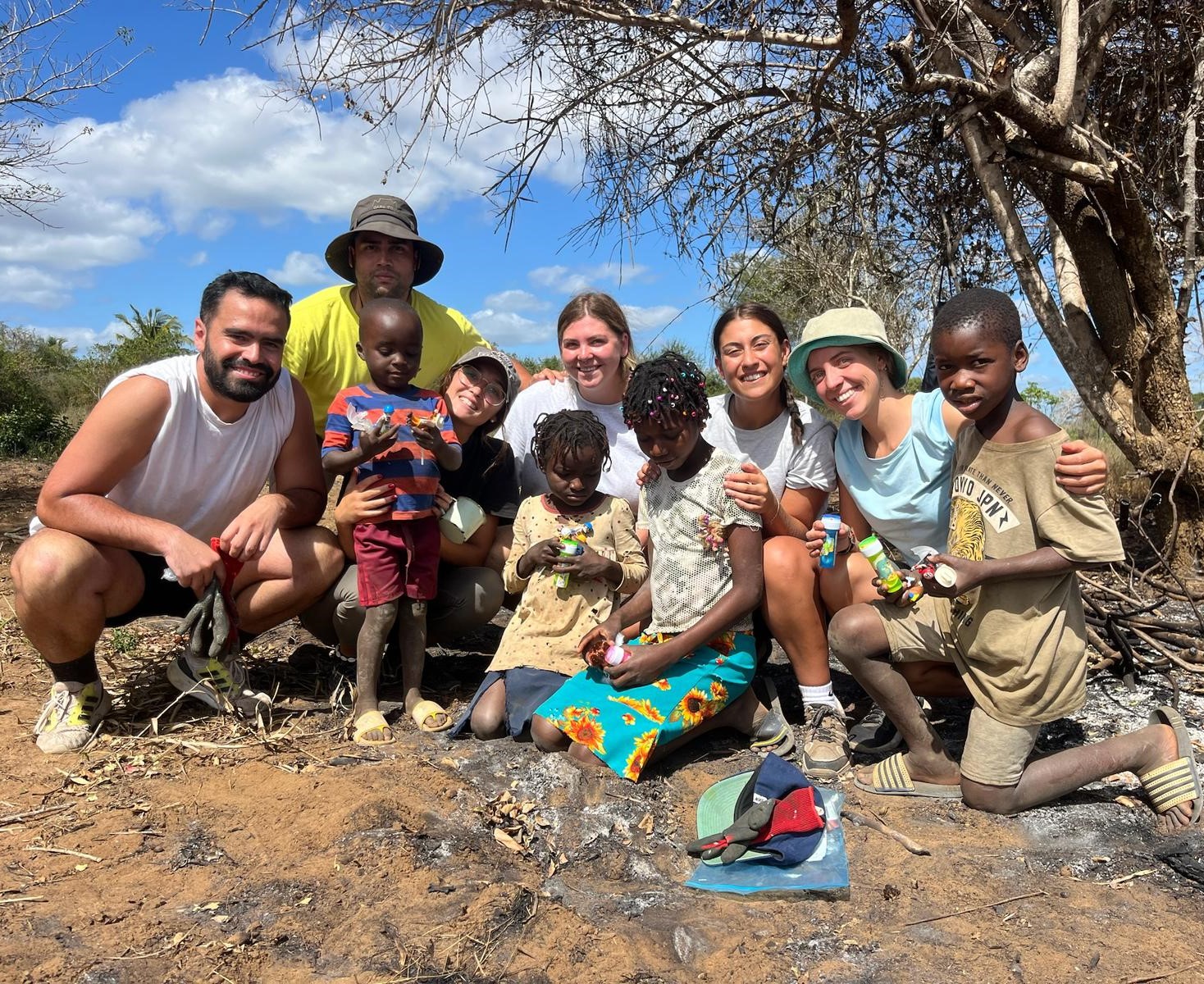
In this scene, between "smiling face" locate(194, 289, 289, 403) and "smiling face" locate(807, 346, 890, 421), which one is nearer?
"smiling face" locate(807, 346, 890, 421)

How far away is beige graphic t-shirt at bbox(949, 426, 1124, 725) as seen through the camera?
267 cm

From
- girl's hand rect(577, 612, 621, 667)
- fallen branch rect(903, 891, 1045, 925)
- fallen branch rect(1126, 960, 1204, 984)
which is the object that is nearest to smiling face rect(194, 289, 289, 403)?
girl's hand rect(577, 612, 621, 667)

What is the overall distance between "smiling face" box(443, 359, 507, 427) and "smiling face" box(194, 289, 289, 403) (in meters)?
0.76

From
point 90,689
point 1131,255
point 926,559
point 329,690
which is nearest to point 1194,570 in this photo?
point 1131,255

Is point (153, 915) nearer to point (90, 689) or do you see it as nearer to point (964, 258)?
point (90, 689)

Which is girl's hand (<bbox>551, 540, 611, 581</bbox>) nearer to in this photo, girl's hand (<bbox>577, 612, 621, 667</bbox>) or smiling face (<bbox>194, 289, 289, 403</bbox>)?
girl's hand (<bbox>577, 612, 621, 667</bbox>)

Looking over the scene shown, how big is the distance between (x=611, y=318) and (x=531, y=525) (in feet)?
3.47

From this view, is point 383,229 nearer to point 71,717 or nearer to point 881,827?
point 71,717

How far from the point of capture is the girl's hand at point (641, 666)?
3.10 m

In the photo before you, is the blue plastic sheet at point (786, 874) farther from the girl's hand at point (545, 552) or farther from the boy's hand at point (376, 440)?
the boy's hand at point (376, 440)

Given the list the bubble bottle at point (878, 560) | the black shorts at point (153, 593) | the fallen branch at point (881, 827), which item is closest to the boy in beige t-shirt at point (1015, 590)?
the bubble bottle at point (878, 560)

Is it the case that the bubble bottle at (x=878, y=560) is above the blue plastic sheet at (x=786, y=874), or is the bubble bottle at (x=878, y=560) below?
above

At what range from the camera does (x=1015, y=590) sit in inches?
110

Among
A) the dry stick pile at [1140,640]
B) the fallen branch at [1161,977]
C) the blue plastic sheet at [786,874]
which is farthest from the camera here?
the dry stick pile at [1140,640]
